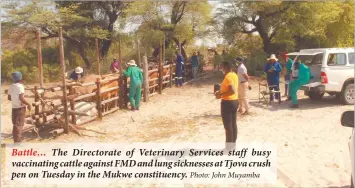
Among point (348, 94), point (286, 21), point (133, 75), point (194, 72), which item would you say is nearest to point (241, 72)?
point (133, 75)

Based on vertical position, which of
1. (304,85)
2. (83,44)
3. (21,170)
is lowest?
(21,170)

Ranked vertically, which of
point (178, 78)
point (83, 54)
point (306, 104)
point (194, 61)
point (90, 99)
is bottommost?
point (306, 104)

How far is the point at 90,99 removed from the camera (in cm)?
1062

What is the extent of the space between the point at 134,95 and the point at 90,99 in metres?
1.78

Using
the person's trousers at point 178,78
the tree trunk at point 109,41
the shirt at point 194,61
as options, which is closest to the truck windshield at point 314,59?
the person's trousers at point 178,78

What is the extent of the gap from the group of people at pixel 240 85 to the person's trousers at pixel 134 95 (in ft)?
10.2

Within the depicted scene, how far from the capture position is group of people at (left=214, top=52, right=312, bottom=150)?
633 centimetres

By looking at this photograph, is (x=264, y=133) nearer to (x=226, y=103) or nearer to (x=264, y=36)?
(x=226, y=103)

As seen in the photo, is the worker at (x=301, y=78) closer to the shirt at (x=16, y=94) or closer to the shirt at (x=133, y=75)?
the shirt at (x=133, y=75)

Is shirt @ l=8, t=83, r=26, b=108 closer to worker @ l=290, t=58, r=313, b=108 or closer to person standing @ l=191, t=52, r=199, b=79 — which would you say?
worker @ l=290, t=58, r=313, b=108

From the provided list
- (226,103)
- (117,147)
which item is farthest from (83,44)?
(226,103)

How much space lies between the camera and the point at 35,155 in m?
7.12

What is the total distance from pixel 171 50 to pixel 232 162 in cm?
1518

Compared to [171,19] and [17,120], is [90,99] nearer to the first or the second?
[17,120]
